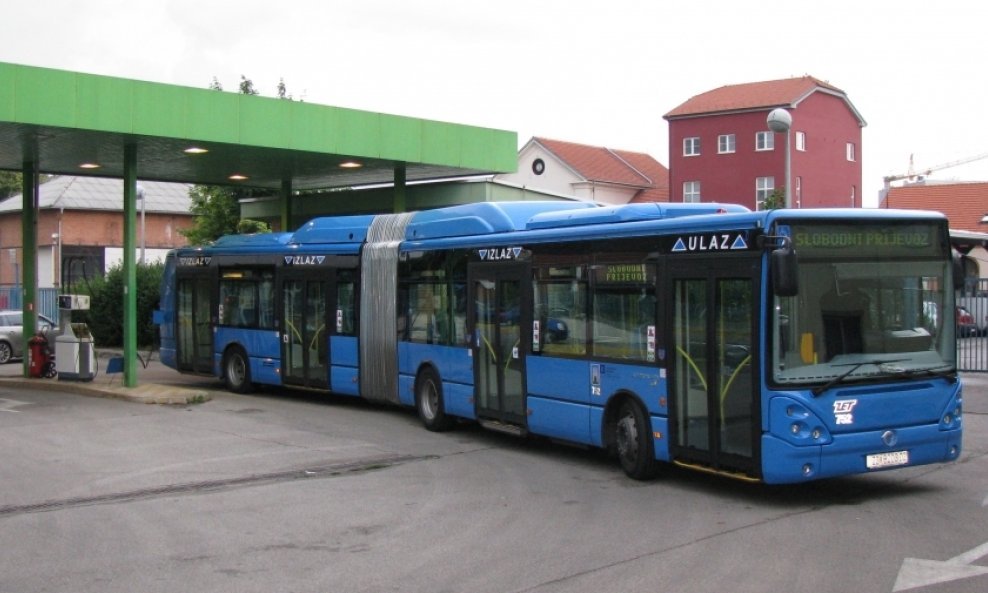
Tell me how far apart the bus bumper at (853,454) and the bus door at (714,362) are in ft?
0.86

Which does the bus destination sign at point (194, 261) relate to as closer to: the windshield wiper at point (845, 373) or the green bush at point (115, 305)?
the green bush at point (115, 305)

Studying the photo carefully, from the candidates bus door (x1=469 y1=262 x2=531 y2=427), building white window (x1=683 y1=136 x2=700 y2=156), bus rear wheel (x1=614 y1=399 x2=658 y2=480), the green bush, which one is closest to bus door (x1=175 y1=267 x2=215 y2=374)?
bus door (x1=469 y1=262 x2=531 y2=427)

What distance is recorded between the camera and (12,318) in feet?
105

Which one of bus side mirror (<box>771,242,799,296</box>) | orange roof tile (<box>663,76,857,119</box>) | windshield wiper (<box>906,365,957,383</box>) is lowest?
windshield wiper (<box>906,365,957,383</box>)

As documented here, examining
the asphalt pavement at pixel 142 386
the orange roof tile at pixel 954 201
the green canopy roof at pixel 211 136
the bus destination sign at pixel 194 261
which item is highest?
the orange roof tile at pixel 954 201

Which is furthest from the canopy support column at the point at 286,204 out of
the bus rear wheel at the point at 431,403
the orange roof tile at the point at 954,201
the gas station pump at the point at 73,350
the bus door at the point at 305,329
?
the orange roof tile at the point at 954,201

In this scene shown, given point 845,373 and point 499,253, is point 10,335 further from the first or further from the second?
point 845,373

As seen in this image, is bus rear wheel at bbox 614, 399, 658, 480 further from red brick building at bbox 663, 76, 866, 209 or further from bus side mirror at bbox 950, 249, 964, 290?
red brick building at bbox 663, 76, 866, 209

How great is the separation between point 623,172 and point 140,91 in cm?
5771

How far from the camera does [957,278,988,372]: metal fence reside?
2320cm

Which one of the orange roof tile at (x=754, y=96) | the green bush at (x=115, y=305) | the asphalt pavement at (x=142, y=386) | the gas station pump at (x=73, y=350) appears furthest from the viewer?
the orange roof tile at (x=754, y=96)

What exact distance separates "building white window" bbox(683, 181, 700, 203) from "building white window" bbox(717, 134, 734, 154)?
232 cm

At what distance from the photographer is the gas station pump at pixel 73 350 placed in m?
21.9

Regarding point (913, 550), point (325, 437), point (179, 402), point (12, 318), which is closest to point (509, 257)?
point (325, 437)
